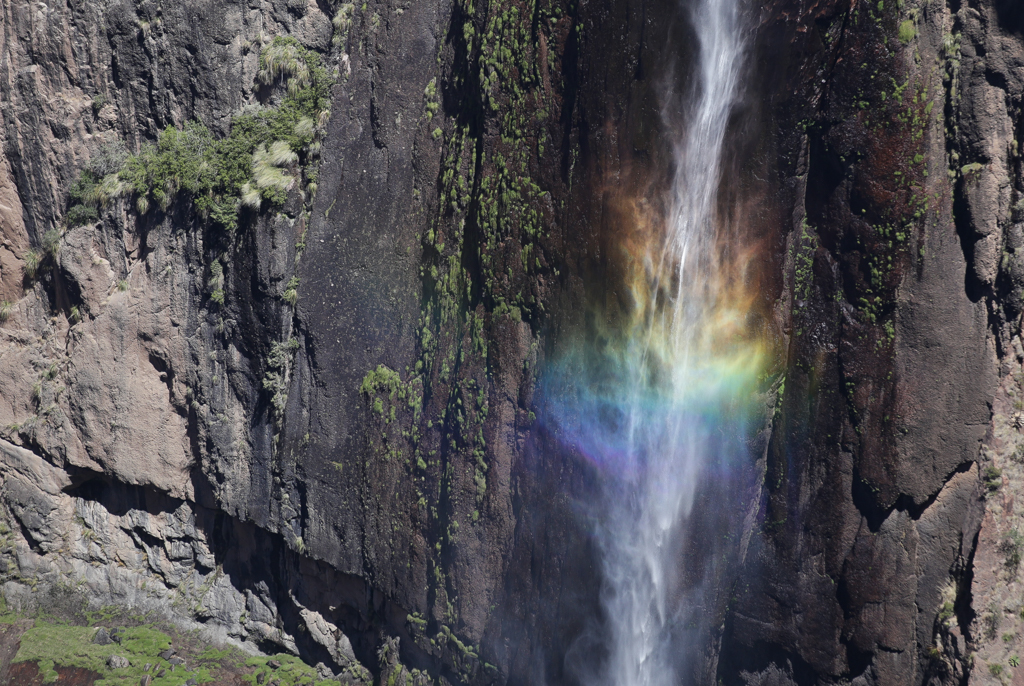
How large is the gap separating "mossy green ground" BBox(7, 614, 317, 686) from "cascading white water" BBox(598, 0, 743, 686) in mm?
5545

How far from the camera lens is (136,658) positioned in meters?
11.0

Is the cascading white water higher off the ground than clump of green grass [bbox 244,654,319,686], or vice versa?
the cascading white water

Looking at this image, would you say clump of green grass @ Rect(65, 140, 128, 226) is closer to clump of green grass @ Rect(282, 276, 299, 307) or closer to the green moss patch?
clump of green grass @ Rect(282, 276, 299, 307)

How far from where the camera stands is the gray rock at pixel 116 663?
35.3 feet

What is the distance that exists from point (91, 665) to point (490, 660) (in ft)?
20.0

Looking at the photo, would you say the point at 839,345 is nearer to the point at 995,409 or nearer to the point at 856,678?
the point at 995,409

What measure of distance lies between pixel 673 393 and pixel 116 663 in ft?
29.6

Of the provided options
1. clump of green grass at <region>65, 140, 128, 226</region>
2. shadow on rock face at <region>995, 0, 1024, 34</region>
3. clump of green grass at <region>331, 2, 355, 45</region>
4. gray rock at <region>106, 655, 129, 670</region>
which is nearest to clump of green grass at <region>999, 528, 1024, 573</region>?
shadow on rock face at <region>995, 0, 1024, 34</region>

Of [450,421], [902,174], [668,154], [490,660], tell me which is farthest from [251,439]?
[902,174]

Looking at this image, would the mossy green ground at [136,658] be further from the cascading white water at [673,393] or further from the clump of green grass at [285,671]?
the cascading white water at [673,393]

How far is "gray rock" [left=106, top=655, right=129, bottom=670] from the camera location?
10766 millimetres

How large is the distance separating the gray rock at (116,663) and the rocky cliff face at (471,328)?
97 cm

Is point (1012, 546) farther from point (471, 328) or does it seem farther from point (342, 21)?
point (342, 21)

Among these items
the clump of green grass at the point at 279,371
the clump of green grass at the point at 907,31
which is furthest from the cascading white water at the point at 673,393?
the clump of green grass at the point at 279,371
